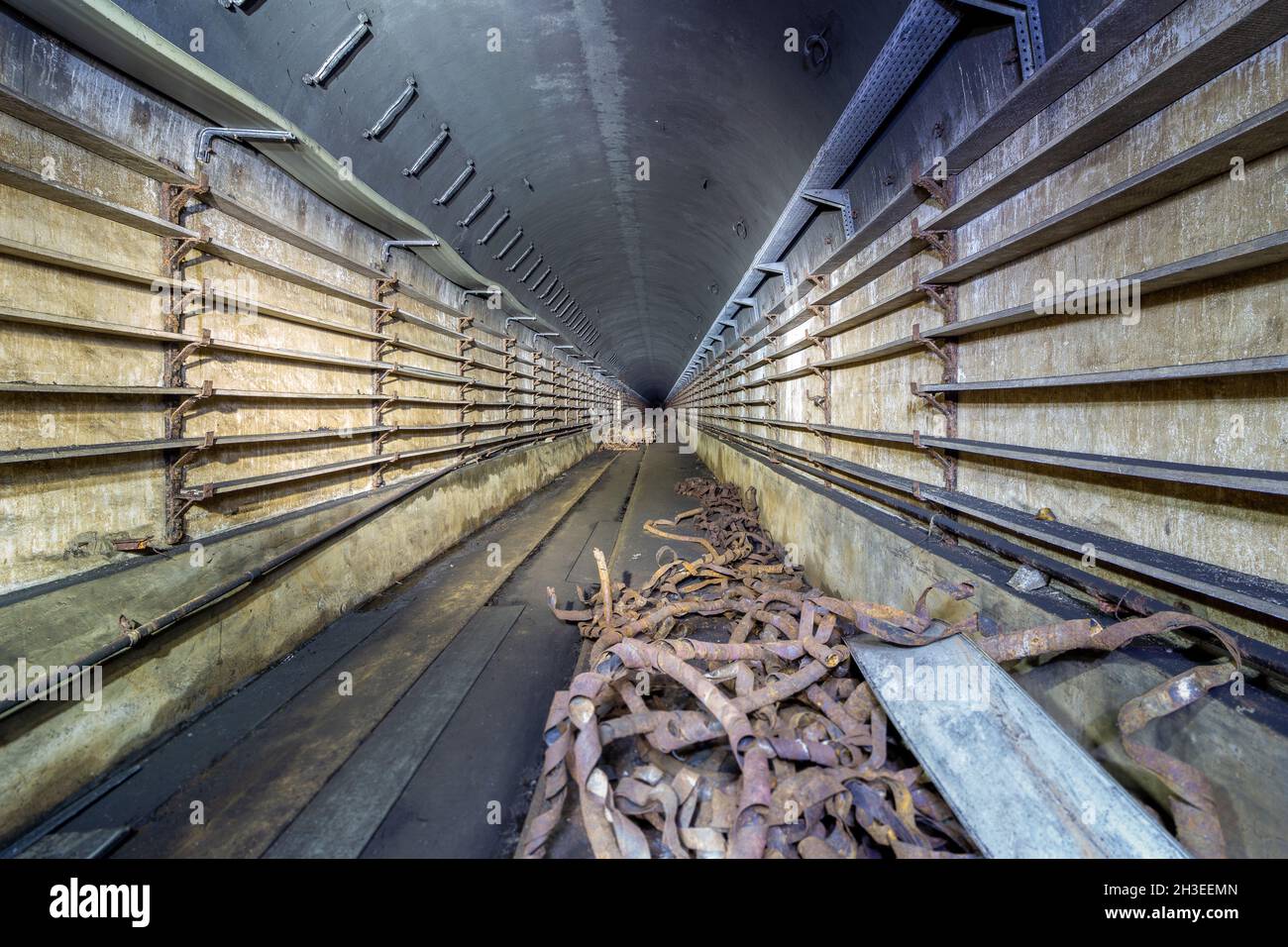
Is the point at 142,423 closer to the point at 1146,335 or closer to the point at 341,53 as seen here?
the point at 341,53

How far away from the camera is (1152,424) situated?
1920 millimetres

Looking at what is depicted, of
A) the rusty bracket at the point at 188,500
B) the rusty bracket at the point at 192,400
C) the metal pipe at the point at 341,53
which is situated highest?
the metal pipe at the point at 341,53

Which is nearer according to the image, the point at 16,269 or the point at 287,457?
the point at 16,269

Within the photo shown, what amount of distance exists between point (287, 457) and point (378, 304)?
6.97ft

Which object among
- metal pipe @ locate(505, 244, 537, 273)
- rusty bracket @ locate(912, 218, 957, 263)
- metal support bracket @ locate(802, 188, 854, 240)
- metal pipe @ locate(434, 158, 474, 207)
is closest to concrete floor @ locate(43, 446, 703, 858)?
rusty bracket @ locate(912, 218, 957, 263)

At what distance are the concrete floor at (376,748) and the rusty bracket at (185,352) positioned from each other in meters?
2.33

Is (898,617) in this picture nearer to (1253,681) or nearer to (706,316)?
(1253,681)

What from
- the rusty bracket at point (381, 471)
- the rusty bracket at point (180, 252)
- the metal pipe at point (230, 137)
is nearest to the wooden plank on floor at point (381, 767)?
the rusty bracket at point (381, 471)

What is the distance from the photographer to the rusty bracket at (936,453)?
3.20m

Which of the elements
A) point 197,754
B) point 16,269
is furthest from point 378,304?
point 197,754

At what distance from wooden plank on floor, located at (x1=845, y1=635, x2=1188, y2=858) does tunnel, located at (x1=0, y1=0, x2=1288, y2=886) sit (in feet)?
0.05

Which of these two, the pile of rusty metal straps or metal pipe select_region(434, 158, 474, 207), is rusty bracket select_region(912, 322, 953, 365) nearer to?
the pile of rusty metal straps

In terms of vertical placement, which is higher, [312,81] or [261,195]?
[312,81]

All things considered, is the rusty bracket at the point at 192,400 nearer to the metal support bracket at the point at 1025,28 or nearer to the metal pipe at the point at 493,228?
the metal pipe at the point at 493,228
